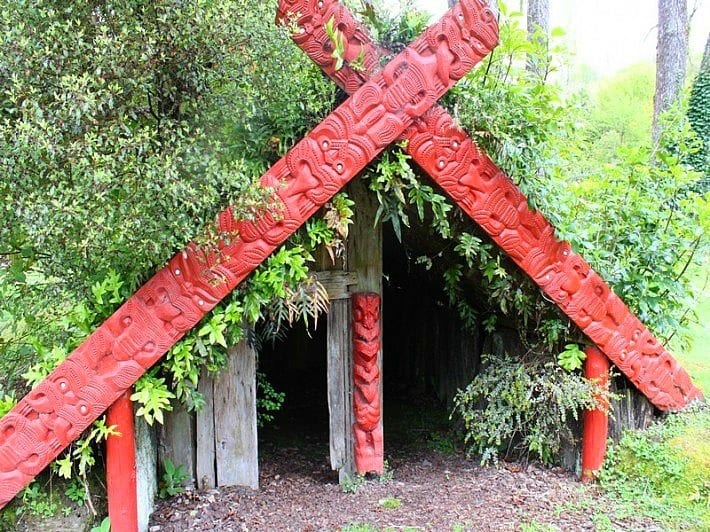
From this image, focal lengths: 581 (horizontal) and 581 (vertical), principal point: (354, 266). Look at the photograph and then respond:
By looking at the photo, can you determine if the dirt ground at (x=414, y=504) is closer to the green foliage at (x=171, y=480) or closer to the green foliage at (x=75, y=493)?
the green foliage at (x=171, y=480)

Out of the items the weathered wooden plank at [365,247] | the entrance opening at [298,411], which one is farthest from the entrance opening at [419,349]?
the entrance opening at [298,411]

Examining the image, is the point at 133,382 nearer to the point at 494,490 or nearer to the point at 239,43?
the point at 239,43

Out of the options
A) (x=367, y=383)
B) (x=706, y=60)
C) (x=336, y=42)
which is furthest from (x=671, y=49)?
(x=336, y=42)

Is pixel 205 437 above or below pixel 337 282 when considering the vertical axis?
below

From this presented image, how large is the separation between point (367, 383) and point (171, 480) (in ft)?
5.31

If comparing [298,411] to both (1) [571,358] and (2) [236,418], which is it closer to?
(2) [236,418]

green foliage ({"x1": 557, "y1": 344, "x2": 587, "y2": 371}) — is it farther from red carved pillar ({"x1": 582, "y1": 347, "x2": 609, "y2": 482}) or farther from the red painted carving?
the red painted carving

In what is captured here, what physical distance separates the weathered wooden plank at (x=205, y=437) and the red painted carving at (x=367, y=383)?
3.66 feet

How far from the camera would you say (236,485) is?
453 centimetres

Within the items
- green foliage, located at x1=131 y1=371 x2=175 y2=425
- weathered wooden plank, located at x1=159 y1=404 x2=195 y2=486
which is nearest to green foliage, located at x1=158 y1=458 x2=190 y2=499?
weathered wooden plank, located at x1=159 y1=404 x2=195 y2=486

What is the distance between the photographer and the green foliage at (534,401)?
4.20 meters

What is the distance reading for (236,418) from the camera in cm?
446

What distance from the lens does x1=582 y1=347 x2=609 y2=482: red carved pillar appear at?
14.0 feet

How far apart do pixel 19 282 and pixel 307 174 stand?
1938 millimetres
